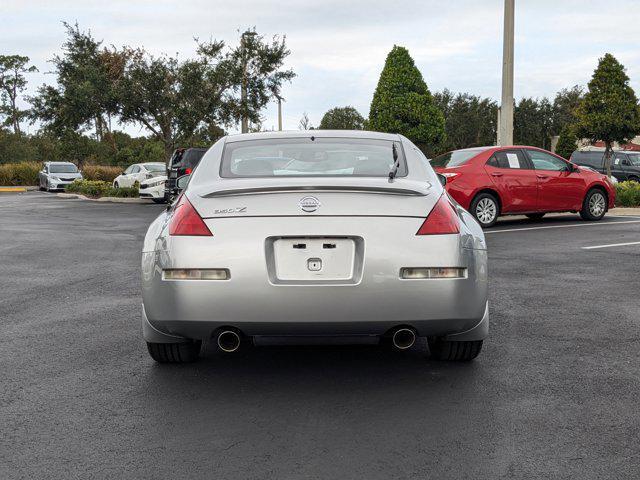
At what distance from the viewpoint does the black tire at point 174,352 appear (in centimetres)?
498

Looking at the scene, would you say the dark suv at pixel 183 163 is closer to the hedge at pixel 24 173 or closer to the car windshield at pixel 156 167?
the car windshield at pixel 156 167

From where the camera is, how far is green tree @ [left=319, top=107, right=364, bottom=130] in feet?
313

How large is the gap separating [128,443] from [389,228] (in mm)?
1741

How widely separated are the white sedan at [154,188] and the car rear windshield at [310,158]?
76.2 feet

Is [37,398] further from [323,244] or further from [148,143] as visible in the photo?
[148,143]

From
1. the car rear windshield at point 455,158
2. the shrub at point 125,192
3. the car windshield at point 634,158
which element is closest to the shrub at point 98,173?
the shrub at point 125,192

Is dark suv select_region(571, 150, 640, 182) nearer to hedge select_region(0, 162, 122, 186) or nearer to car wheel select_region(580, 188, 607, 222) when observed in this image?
car wheel select_region(580, 188, 607, 222)

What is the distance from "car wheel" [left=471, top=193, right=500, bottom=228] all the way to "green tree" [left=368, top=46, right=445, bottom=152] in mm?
20765

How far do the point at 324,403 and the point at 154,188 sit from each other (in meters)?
24.5

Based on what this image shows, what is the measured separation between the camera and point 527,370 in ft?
16.3

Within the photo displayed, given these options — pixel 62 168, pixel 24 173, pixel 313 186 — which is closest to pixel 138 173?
pixel 62 168

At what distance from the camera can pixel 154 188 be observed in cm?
2789

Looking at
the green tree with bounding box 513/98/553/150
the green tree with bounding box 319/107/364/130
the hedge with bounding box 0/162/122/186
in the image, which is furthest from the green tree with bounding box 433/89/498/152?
the hedge with bounding box 0/162/122/186

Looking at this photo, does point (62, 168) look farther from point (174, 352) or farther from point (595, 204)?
point (174, 352)
